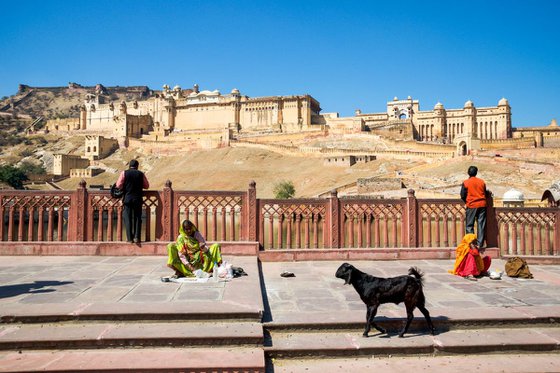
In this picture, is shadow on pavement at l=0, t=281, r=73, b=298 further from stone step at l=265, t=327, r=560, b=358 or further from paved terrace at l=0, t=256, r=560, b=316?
stone step at l=265, t=327, r=560, b=358

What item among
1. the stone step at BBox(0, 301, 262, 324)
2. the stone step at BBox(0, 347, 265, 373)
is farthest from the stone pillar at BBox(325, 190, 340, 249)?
the stone step at BBox(0, 347, 265, 373)

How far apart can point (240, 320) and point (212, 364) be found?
0.91 m

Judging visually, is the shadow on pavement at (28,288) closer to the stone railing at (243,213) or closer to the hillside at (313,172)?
the stone railing at (243,213)

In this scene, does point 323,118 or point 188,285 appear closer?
point 188,285

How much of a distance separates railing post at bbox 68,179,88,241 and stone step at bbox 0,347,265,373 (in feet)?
16.2

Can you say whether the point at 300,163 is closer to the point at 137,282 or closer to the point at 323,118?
the point at 323,118

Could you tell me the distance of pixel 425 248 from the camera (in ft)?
30.3

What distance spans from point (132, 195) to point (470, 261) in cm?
635

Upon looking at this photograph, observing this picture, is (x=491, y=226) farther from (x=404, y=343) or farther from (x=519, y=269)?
(x=404, y=343)

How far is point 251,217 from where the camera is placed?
901 centimetres

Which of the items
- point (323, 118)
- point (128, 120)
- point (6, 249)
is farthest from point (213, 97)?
point (6, 249)

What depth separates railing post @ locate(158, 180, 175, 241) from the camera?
8.96 meters

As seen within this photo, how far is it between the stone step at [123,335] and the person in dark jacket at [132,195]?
407 centimetres

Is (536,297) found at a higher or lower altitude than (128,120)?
lower
